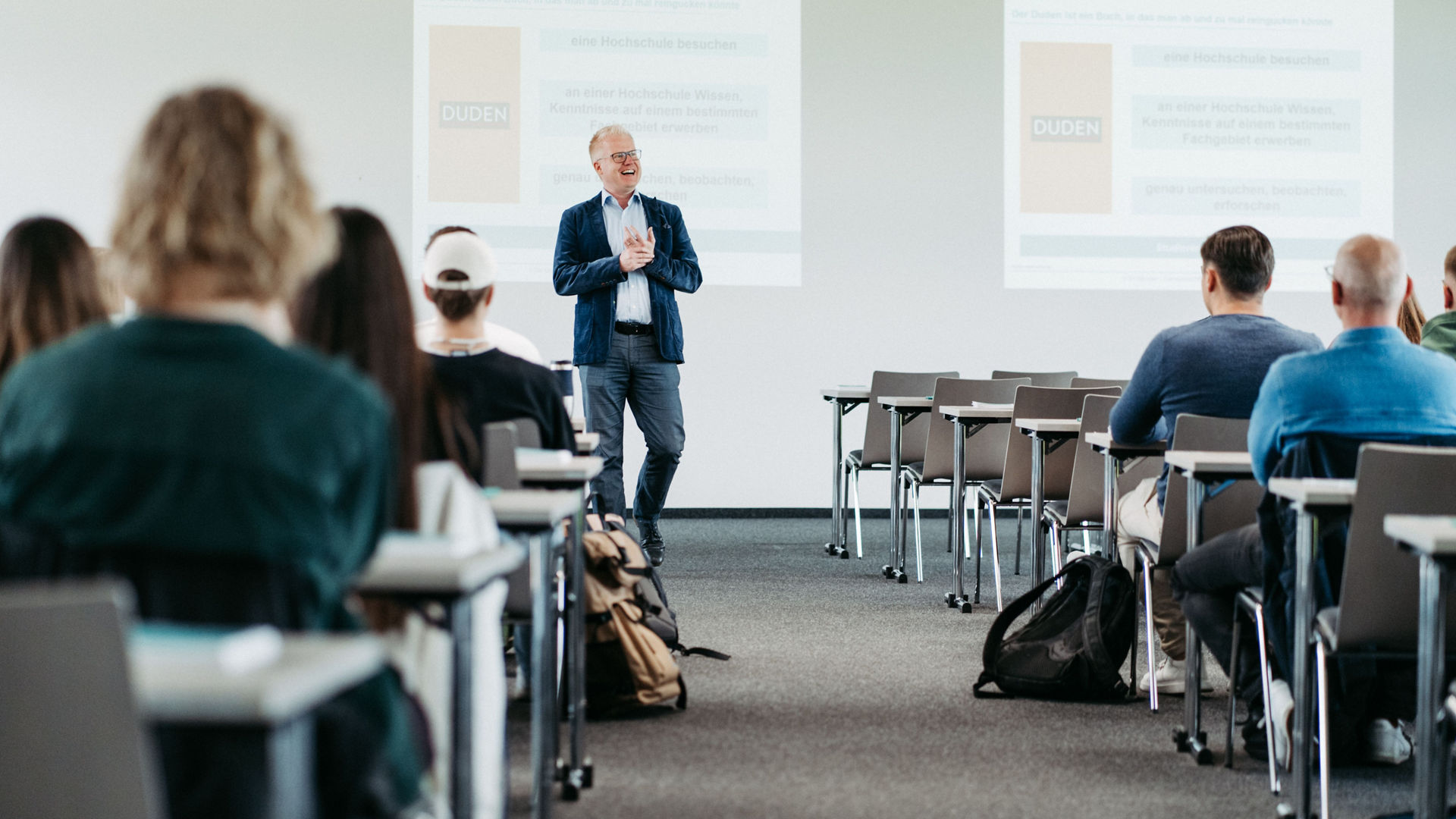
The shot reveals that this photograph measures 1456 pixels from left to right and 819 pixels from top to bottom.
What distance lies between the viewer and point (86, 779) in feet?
2.64

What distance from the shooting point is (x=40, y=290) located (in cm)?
195

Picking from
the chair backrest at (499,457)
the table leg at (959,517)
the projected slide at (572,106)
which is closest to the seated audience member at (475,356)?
the chair backrest at (499,457)

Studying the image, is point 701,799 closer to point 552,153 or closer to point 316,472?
point 316,472

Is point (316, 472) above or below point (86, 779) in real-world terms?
above

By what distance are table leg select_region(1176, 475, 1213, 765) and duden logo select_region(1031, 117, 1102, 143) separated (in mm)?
4201

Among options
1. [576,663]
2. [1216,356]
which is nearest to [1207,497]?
[1216,356]

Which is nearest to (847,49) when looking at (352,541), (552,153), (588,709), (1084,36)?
(1084,36)

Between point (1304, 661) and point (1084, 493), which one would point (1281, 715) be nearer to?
point (1304, 661)

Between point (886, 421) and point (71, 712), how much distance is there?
469 centimetres

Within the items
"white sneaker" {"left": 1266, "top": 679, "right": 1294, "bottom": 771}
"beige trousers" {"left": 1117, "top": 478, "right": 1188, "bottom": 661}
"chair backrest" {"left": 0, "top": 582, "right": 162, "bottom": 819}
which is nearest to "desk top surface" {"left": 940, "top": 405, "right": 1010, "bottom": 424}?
"beige trousers" {"left": 1117, "top": 478, "right": 1188, "bottom": 661}

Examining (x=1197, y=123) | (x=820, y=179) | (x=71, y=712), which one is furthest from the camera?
(x=820, y=179)

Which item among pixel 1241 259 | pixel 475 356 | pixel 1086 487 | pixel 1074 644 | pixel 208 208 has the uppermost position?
pixel 1241 259

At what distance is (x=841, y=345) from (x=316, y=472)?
5.94 metres

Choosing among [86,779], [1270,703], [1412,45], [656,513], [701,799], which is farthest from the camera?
[1412,45]
